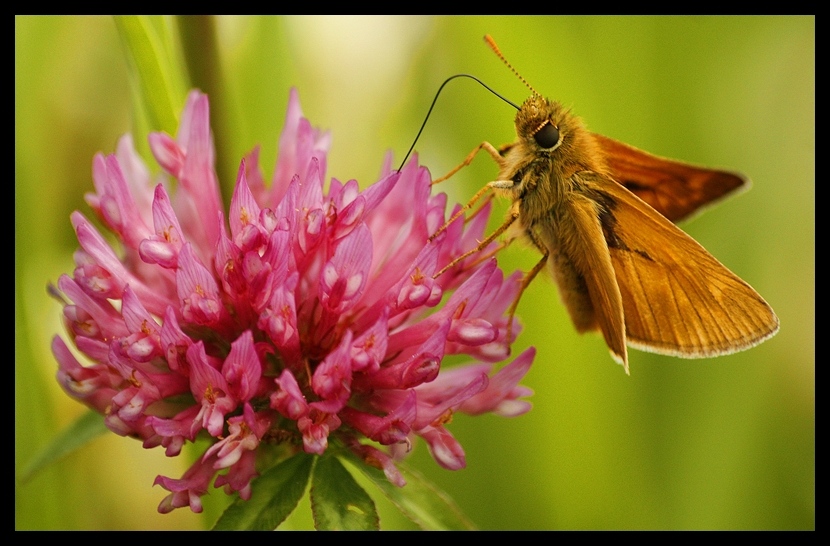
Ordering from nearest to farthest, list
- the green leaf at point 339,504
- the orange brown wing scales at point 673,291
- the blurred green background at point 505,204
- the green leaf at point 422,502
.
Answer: the green leaf at point 339,504
the green leaf at point 422,502
the orange brown wing scales at point 673,291
the blurred green background at point 505,204

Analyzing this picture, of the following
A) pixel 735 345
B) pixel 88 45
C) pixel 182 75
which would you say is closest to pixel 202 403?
pixel 182 75

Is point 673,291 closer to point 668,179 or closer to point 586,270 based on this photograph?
point 586,270

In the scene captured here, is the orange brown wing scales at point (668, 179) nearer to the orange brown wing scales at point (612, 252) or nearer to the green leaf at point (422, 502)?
the orange brown wing scales at point (612, 252)

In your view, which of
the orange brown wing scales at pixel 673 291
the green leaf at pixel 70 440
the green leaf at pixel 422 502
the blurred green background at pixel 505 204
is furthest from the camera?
the blurred green background at pixel 505 204

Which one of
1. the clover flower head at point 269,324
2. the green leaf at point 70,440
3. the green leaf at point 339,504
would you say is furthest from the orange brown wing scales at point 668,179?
the green leaf at point 70,440

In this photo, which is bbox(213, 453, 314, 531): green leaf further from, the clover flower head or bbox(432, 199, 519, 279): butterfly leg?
bbox(432, 199, 519, 279): butterfly leg

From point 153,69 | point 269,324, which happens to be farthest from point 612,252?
point 153,69
